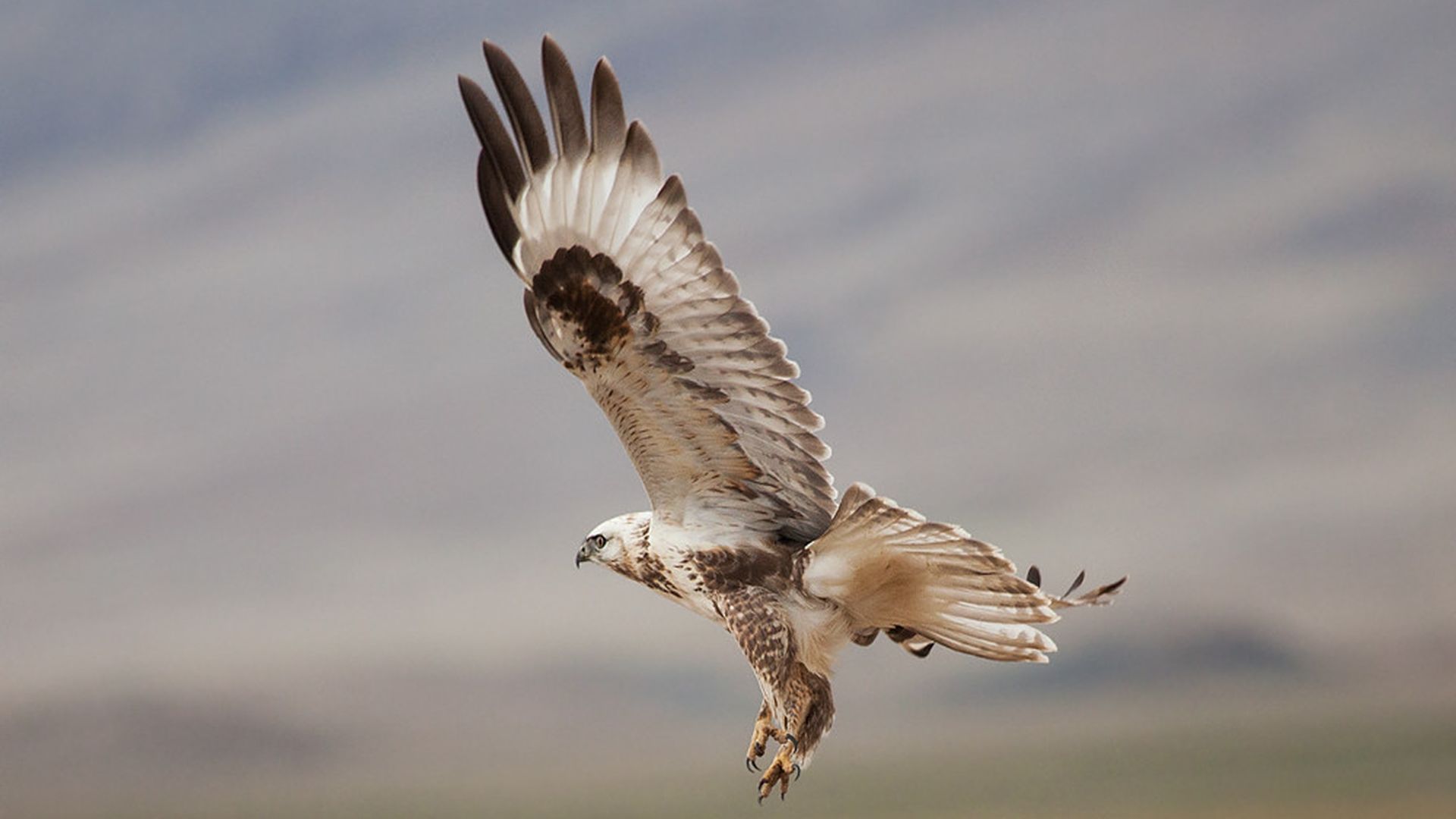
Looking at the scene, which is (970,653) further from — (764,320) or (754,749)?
(764,320)

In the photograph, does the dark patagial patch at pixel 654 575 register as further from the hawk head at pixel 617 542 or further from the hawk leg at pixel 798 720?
the hawk leg at pixel 798 720

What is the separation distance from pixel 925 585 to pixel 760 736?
0.83 metres

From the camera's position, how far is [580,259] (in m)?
6.51

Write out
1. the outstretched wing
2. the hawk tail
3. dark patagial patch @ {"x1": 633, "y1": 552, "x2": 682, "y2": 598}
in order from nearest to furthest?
1. the hawk tail
2. the outstretched wing
3. dark patagial patch @ {"x1": 633, "y1": 552, "x2": 682, "y2": 598}

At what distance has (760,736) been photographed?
6.57 metres

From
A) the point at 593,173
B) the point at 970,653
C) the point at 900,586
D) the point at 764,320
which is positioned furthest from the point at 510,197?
the point at 970,653

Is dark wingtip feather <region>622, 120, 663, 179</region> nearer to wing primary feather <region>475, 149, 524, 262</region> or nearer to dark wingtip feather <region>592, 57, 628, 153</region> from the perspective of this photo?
dark wingtip feather <region>592, 57, 628, 153</region>

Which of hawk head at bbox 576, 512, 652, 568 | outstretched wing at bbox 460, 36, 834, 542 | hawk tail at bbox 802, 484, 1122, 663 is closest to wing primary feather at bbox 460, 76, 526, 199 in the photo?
outstretched wing at bbox 460, 36, 834, 542

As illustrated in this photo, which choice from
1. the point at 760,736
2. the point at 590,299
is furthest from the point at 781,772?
the point at 590,299

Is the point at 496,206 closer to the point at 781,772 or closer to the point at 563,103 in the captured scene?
the point at 563,103

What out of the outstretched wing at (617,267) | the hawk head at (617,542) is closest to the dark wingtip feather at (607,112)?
the outstretched wing at (617,267)

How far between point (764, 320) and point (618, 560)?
1.12 meters

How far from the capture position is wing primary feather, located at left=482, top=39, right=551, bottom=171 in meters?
6.42

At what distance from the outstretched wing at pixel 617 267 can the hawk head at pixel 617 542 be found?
1.41ft
